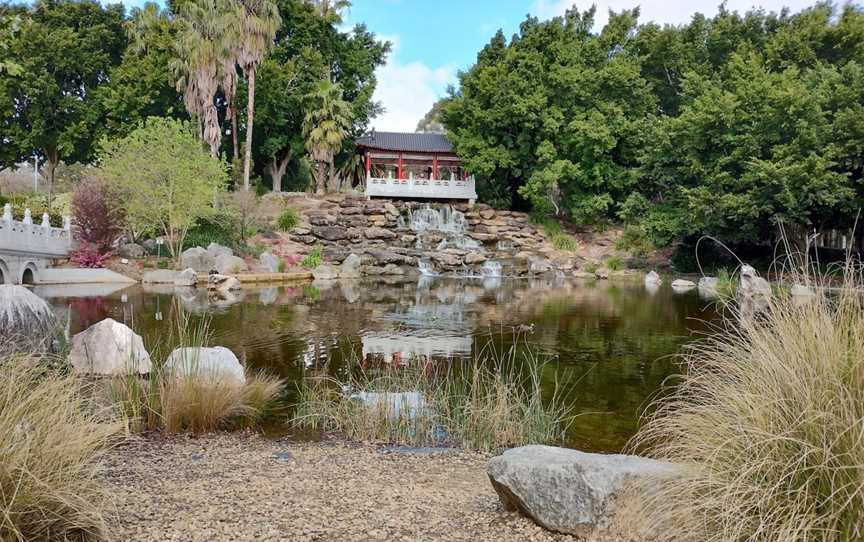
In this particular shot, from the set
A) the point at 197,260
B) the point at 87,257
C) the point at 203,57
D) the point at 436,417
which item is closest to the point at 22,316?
the point at 436,417

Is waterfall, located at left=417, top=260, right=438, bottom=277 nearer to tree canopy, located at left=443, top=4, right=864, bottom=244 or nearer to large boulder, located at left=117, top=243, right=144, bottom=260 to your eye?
tree canopy, located at left=443, top=4, right=864, bottom=244

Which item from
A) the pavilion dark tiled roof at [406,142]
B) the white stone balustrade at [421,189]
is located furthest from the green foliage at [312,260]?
the pavilion dark tiled roof at [406,142]

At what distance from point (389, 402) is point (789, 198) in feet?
64.7

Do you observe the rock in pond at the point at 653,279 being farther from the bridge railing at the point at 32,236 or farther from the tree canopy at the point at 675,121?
the bridge railing at the point at 32,236

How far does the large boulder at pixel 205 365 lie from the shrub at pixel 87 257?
54.0ft

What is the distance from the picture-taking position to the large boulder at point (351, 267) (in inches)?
921

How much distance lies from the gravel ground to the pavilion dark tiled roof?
30.4 meters

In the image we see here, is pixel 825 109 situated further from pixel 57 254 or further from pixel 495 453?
pixel 57 254

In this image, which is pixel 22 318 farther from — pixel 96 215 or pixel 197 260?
pixel 96 215

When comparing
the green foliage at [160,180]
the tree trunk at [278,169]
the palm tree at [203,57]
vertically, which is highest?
the palm tree at [203,57]

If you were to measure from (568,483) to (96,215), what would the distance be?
21216 millimetres

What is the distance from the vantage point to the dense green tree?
2986 centimetres

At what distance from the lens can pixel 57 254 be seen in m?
19.1

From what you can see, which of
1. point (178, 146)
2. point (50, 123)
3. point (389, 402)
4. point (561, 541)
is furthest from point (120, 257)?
Answer: point (561, 541)
